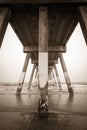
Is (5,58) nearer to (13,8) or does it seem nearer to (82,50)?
(82,50)

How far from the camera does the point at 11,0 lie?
338 cm

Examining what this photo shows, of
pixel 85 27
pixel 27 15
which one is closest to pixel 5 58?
pixel 27 15

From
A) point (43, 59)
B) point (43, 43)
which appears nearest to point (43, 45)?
point (43, 43)

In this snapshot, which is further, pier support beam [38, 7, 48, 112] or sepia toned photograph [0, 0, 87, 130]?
pier support beam [38, 7, 48, 112]

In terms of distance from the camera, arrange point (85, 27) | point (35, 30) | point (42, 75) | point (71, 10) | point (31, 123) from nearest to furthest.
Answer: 1. point (31, 123)
2. point (85, 27)
3. point (42, 75)
4. point (71, 10)
5. point (35, 30)

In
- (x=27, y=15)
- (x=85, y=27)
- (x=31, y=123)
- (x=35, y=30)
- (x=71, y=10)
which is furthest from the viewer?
(x=35, y=30)

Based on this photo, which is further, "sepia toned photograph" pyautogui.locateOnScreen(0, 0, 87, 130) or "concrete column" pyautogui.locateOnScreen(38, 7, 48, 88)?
"concrete column" pyautogui.locateOnScreen(38, 7, 48, 88)

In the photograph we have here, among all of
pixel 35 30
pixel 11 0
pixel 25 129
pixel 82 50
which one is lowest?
pixel 25 129

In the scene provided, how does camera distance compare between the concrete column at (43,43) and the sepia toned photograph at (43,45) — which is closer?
the sepia toned photograph at (43,45)

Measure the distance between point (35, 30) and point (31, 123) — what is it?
3.47 meters

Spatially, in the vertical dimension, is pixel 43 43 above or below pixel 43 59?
above

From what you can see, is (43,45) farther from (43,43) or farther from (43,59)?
(43,59)

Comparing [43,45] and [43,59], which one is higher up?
[43,45]

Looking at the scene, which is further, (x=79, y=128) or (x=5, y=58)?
(x=5, y=58)
